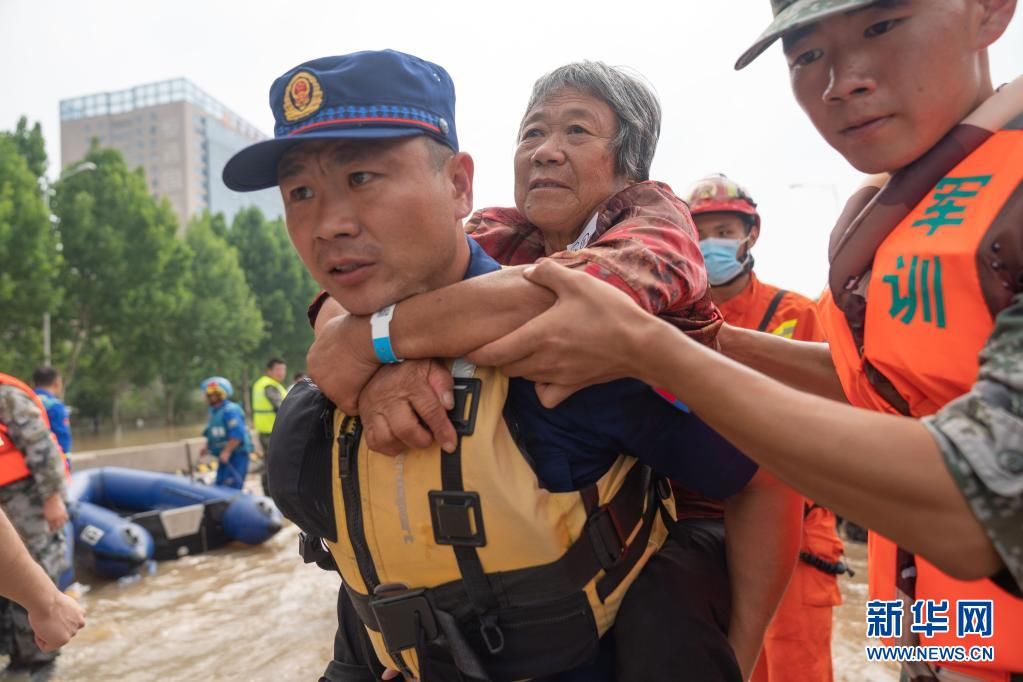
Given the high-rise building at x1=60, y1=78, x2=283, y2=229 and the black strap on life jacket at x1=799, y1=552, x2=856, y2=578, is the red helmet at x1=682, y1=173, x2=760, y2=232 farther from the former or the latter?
the high-rise building at x1=60, y1=78, x2=283, y2=229

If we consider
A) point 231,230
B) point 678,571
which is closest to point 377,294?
point 678,571

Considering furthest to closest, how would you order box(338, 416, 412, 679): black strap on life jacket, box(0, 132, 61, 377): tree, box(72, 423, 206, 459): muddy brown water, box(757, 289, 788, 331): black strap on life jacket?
box(72, 423, 206, 459): muddy brown water → box(0, 132, 61, 377): tree → box(757, 289, 788, 331): black strap on life jacket → box(338, 416, 412, 679): black strap on life jacket

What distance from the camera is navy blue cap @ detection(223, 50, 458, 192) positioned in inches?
59.8

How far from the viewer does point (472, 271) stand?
1.80 meters

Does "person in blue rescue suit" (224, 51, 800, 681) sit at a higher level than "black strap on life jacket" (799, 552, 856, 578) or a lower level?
higher

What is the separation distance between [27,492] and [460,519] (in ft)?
17.8

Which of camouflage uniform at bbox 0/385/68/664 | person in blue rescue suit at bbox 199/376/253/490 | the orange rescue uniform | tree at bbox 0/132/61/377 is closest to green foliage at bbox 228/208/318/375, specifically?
tree at bbox 0/132/61/377

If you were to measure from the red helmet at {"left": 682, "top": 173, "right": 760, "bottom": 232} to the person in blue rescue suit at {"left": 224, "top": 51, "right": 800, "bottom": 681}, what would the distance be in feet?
9.25

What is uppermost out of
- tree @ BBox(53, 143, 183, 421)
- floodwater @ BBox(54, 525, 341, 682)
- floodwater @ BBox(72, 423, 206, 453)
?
tree @ BBox(53, 143, 183, 421)

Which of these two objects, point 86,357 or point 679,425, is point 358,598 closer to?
point 679,425

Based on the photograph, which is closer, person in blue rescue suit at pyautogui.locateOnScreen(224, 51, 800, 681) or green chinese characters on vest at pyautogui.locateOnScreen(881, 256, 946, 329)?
green chinese characters on vest at pyautogui.locateOnScreen(881, 256, 946, 329)

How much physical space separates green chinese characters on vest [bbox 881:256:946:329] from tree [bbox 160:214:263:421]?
33.0 meters

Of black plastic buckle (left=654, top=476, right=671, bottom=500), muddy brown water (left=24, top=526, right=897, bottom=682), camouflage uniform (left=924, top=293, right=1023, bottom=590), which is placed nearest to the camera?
camouflage uniform (left=924, top=293, right=1023, bottom=590)

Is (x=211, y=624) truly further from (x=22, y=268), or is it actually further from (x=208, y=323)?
(x=208, y=323)
